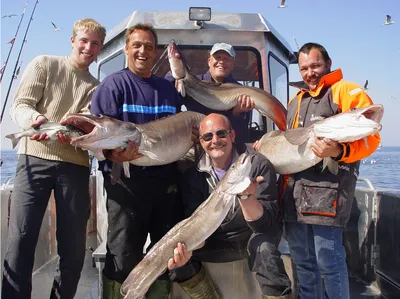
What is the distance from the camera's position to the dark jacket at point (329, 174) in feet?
11.1

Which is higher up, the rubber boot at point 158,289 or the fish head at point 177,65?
the fish head at point 177,65

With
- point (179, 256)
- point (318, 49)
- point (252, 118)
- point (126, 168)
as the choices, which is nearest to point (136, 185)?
point (126, 168)

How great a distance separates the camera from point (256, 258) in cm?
348

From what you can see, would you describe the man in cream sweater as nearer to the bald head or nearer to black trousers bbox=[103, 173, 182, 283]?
black trousers bbox=[103, 173, 182, 283]

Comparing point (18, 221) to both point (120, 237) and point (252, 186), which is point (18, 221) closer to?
point (120, 237)

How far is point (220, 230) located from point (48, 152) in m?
1.63

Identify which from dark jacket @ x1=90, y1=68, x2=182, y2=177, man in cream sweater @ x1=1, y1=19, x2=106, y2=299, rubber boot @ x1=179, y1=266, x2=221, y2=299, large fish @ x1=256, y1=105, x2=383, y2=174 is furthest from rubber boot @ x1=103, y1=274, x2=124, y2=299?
large fish @ x1=256, y1=105, x2=383, y2=174

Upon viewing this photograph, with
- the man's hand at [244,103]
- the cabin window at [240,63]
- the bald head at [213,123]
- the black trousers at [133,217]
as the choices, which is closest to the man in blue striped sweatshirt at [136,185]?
the black trousers at [133,217]

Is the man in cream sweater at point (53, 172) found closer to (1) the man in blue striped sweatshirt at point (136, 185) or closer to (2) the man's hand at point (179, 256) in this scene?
(1) the man in blue striped sweatshirt at point (136, 185)

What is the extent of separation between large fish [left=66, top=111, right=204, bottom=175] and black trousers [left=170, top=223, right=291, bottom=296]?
0.89 meters

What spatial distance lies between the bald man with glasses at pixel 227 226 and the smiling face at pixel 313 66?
0.80 m

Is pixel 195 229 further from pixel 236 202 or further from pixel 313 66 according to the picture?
pixel 313 66

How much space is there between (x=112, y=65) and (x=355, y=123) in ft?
11.1

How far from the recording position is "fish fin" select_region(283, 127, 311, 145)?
3498mm
